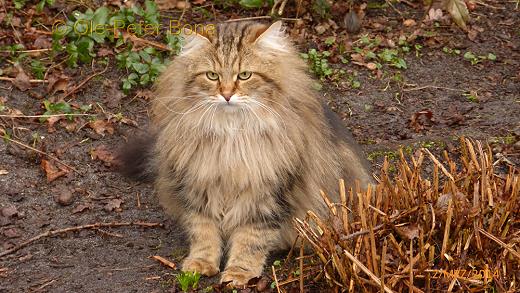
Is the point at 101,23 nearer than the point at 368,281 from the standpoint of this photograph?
No

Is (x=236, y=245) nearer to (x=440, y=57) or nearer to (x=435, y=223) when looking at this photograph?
(x=435, y=223)

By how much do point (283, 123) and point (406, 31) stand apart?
3.53 meters

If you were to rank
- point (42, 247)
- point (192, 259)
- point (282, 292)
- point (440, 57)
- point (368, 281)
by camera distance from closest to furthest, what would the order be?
point (368, 281) < point (282, 292) < point (192, 259) < point (42, 247) < point (440, 57)

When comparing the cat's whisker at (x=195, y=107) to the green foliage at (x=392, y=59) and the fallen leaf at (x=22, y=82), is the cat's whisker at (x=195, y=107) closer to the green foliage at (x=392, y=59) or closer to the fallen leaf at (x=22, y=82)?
the fallen leaf at (x=22, y=82)

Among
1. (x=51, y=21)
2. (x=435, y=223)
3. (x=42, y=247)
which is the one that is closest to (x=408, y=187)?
(x=435, y=223)

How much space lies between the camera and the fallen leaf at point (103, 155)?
5445 mm

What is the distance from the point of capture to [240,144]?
4113 millimetres

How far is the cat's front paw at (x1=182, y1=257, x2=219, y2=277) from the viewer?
419cm

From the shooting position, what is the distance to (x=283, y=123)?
13.5 ft

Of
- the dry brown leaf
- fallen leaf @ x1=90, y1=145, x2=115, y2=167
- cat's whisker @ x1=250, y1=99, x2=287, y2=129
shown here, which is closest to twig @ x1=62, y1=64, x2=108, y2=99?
fallen leaf @ x1=90, y1=145, x2=115, y2=167

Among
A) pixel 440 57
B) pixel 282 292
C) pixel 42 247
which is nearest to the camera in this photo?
pixel 282 292

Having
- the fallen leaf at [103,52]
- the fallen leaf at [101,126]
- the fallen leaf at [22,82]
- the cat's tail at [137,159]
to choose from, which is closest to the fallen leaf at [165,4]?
the fallen leaf at [103,52]

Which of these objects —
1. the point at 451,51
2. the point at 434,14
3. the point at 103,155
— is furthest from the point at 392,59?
the point at 103,155

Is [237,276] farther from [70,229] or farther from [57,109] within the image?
[57,109]
